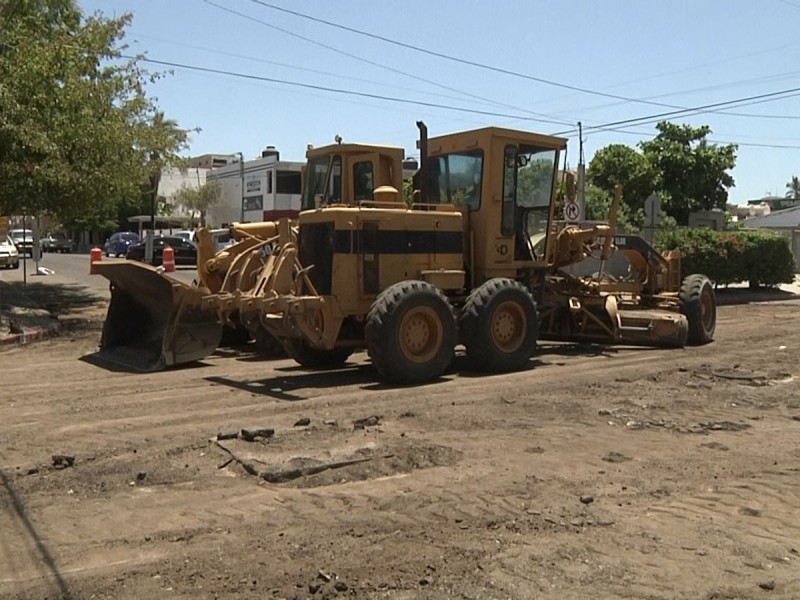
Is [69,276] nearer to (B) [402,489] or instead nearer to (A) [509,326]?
(A) [509,326]

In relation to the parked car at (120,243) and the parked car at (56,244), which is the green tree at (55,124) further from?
the parked car at (56,244)

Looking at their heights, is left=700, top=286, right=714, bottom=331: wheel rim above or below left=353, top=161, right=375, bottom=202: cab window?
below

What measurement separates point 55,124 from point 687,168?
96.5 feet

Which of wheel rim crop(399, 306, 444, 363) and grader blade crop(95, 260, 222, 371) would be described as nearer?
wheel rim crop(399, 306, 444, 363)

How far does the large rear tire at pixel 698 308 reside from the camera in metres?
14.6

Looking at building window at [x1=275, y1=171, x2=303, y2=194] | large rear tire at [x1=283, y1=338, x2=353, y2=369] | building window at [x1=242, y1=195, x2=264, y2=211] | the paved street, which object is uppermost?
building window at [x1=275, y1=171, x2=303, y2=194]

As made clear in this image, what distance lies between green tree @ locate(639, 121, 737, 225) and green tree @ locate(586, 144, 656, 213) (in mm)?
416

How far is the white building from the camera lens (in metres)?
57.1

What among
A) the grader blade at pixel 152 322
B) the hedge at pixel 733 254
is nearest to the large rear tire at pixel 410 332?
the grader blade at pixel 152 322

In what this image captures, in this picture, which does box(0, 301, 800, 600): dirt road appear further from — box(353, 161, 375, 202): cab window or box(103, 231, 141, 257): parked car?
box(103, 231, 141, 257): parked car

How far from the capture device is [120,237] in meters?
51.9

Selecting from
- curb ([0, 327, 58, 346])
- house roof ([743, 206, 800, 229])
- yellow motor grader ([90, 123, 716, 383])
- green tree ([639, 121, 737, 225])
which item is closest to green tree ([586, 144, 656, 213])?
green tree ([639, 121, 737, 225])

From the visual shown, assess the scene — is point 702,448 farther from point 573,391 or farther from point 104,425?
point 104,425

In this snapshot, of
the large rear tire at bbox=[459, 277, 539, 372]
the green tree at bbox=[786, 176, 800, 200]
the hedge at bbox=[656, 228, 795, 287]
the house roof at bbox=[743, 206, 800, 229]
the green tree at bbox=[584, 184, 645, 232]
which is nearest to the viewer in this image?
the large rear tire at bbox=[459, 277, 539, 372]
